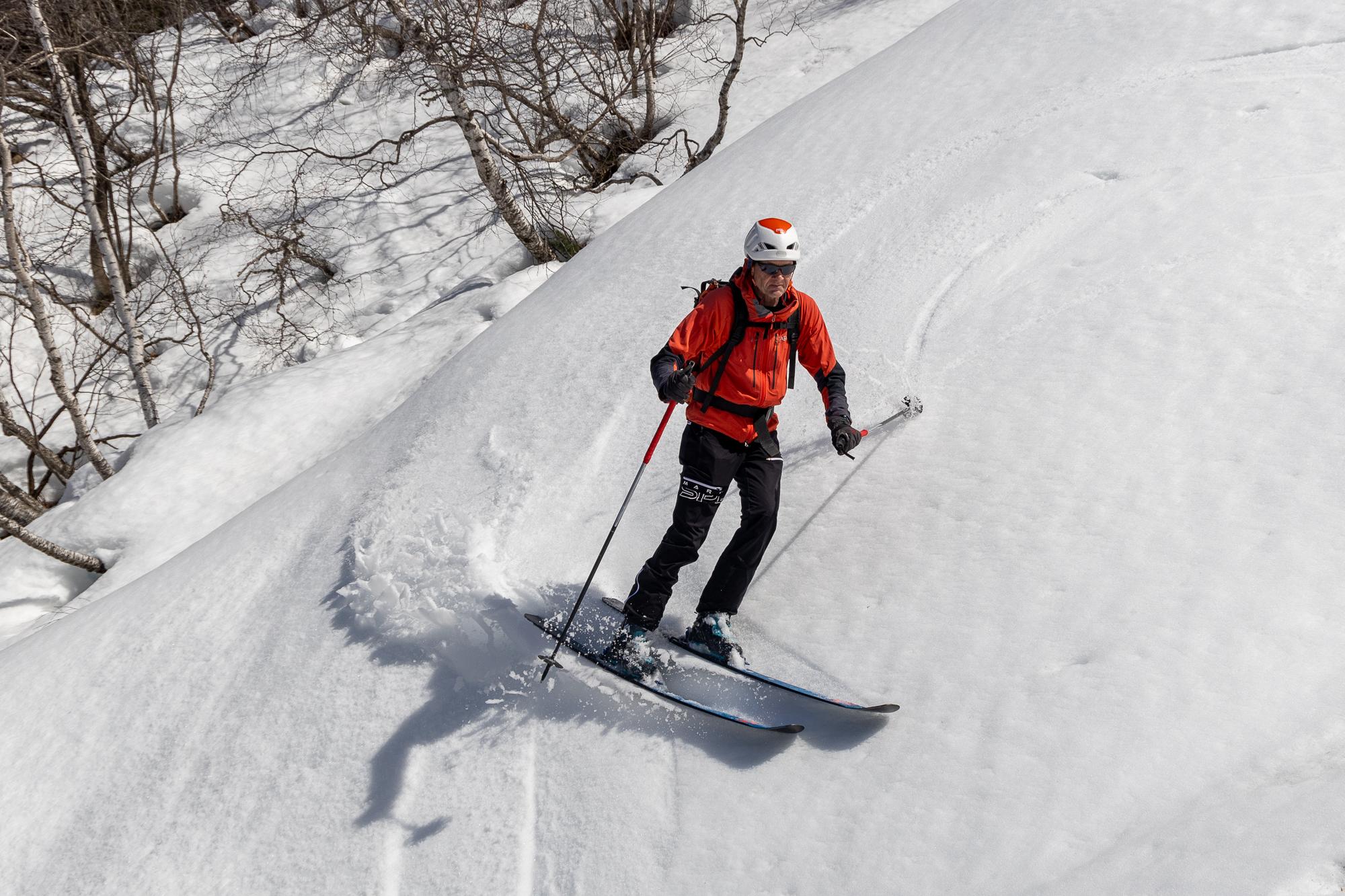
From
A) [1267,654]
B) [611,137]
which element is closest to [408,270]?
[611,137]

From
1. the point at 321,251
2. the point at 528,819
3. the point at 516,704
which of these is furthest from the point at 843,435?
the point at 321,251

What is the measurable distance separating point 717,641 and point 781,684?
0.38m

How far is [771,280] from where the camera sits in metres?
3.00

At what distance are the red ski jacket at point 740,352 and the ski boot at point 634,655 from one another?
3.34 feet

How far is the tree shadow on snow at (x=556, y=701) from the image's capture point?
3.01 metres

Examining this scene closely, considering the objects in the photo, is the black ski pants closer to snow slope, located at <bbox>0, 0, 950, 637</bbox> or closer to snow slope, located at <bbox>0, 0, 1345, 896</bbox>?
snow slope, located at <bbox>0, 0, 1345, 896</bbox>

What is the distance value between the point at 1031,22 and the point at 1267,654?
19.6 ft

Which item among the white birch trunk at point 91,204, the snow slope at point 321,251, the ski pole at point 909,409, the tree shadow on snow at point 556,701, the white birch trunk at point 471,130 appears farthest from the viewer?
the white birch trunk at point 471,130

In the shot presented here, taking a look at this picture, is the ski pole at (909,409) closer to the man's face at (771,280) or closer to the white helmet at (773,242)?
the man's face at (771,280)

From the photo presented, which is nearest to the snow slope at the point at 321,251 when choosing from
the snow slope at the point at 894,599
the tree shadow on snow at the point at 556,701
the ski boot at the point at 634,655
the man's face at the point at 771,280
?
the snow slope at the point at 894,599

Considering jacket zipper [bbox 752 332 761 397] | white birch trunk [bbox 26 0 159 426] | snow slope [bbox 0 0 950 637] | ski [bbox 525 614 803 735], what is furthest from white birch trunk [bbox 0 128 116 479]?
jacket zipper [bbox 752 332 761 397]

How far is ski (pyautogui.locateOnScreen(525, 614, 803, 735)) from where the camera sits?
2.93 metres

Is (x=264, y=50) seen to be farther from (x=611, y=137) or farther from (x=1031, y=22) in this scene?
(x=1031, y=22)

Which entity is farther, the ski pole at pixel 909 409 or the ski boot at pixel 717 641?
the ski pole at pixel 909 409
